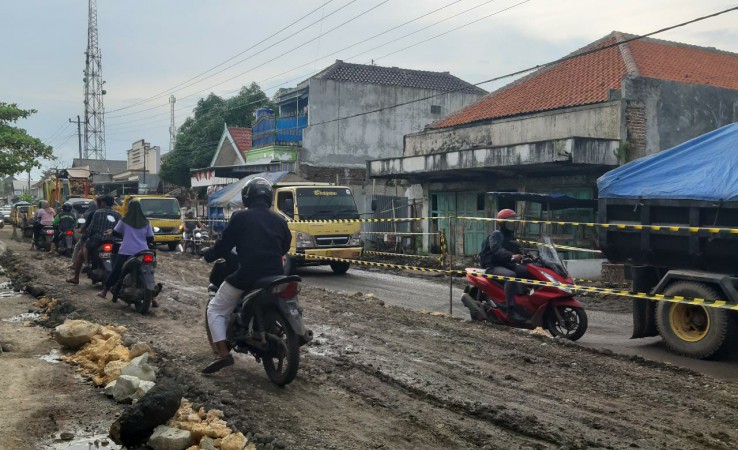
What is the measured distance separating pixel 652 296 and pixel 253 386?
521 centimetres

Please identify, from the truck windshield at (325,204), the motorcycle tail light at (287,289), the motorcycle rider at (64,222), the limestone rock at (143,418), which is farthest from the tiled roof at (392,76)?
the limestone rock at (143,418)

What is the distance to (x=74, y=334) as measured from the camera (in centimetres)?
823

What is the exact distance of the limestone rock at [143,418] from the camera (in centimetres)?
513

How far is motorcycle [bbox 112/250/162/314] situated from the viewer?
11.1m

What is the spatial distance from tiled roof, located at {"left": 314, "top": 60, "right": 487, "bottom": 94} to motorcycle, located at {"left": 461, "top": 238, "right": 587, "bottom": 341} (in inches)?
1304

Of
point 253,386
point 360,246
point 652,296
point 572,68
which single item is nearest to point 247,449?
point 253,386

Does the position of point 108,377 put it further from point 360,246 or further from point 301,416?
point 360,246

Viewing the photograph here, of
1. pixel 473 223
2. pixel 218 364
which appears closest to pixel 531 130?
pixel 473 223

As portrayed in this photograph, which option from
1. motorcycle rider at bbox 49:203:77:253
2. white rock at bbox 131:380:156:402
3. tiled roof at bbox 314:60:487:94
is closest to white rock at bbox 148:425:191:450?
white rock at bbox 131:380:156:402

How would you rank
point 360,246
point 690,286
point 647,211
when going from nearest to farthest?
point 690,286 → point 647,211 → point 360,246

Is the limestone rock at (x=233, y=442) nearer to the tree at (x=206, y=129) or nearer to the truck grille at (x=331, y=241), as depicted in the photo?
the truck grille at (x=331, y=241)

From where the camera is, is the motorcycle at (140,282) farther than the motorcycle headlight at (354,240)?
No

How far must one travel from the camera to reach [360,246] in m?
19.1

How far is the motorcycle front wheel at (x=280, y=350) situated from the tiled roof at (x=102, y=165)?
74265 mm
